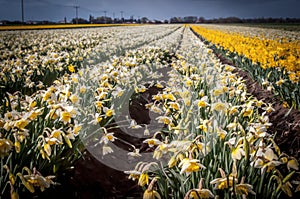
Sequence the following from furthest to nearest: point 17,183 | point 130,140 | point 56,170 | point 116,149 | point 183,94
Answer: point 130,140 → point 116,149 → point 183,94 → point 56,170 → point 17,183

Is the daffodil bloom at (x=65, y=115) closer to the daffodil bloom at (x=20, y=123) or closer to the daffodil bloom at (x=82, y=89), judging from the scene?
the daffodil bloom at (x=20, y=123)

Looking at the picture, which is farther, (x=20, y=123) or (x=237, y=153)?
(x=20, y=123)

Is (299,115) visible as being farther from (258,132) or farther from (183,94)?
(258,132)

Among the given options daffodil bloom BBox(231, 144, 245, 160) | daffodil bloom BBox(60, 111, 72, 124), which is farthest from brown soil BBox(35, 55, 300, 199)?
daffodil bloom BBox(231, 144, 245, 160)

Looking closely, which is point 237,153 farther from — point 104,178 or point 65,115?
point 104,178

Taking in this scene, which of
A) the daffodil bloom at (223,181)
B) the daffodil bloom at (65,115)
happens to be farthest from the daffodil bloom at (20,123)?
the daffodil bloom at (223,181)

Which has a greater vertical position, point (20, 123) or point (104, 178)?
point (20, 123)

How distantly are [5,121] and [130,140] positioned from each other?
2.01m

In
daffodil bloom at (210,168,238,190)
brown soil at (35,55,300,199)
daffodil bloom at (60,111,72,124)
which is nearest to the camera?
daffodil bloom at (210,168,238,190)

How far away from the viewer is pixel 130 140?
13.1 feet

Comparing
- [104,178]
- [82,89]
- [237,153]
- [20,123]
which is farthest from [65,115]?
[237,153]

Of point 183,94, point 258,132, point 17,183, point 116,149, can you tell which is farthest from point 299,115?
point 17,183

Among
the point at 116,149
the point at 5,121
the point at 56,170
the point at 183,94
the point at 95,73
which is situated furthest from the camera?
the point at 95,73

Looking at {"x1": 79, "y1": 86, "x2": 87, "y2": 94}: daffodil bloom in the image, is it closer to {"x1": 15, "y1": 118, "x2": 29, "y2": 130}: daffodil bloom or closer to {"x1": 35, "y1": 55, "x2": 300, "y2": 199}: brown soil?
{"x1": 35, "y1": 55, "x2": 300, "y2": 199}: brown soil
